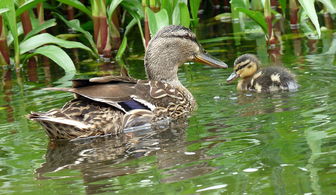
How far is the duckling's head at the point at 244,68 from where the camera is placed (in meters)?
7.30

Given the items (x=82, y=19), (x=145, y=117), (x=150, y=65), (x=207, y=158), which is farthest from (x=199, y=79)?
(x=82, y=19)

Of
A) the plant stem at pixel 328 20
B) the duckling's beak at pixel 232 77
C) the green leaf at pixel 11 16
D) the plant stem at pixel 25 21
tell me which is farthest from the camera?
the plant stem at pixel 328 20

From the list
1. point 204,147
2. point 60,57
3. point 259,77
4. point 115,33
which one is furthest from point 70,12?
point 204,147

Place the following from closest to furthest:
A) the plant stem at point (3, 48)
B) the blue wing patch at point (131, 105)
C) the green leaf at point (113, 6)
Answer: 1. the blue wing patch at point (131, 105)
2. the green leaf at point (113, 6)
3. the plant stem at point (3, 48)

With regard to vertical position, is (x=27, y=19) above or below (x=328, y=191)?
above

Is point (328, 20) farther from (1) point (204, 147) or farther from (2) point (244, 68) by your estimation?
(1) point (204, 147)

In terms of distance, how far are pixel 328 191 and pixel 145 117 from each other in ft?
8.02

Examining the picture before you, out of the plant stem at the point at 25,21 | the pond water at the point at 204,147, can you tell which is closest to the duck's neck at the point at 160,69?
the pond water at the point at 204,147

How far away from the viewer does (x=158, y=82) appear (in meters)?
6.43

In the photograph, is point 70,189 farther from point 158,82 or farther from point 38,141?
point 158,82

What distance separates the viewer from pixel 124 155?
512 centimetres

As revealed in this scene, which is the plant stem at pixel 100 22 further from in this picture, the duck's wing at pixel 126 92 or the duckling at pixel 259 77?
the duck's wing at pixel 126 92

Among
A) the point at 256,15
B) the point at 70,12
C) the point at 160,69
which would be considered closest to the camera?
the point at 160,69

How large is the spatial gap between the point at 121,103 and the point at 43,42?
2.32m
